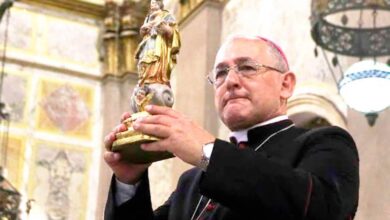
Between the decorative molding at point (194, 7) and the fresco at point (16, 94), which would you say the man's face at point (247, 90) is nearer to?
the decorative molding at point (194, 7)

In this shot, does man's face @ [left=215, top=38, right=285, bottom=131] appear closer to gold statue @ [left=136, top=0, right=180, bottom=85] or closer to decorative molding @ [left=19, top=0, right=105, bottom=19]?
gold statue @ [left=136, top=0, right=180, bottom=85]

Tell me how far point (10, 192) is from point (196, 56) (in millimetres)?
2485

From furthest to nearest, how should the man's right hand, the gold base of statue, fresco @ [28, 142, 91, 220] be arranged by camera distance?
fresco @ [28, 142, 91, 220], the man's right hand, the gold base of statue

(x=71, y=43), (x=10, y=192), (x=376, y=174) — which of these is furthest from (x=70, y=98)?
(x=376, y=174)

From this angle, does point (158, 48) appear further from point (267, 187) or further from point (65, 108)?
point (65, 108)

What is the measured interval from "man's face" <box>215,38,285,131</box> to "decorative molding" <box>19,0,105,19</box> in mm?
9120

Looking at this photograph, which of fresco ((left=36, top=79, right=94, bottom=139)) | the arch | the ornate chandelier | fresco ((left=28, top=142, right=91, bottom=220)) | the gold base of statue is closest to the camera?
the gold base of statue

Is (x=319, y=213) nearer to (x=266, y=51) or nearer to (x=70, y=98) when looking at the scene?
(x=266, y=51)

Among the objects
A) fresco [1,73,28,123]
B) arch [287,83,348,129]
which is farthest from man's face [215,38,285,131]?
fresco [1,73,28,123]

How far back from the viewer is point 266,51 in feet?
8.11

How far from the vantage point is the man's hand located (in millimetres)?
2080

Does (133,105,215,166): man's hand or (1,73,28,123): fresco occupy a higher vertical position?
(1,73,28,123): fresco

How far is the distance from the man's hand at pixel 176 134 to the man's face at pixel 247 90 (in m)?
0.28

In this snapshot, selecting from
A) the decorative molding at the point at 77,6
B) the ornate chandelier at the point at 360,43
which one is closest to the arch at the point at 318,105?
the ornate chandelier at the point at 360,43
